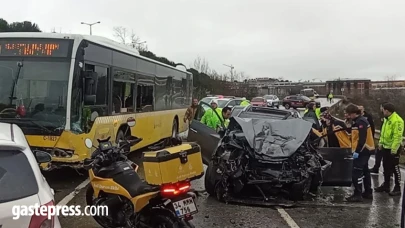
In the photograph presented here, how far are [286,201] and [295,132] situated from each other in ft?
3.97

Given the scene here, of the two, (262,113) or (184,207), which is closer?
(184,207)

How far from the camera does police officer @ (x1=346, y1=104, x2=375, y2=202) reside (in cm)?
805

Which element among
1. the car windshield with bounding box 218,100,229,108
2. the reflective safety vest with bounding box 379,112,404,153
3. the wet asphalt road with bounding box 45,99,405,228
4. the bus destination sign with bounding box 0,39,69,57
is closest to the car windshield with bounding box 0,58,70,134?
the bus destination sign with bounding box 0,39,69,57

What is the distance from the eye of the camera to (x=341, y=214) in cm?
Result: 711

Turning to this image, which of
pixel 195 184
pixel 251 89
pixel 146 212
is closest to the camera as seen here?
pixel 146 212

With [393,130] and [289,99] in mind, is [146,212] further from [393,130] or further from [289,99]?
[289,99]

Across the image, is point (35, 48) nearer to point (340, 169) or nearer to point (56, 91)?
point (56, 91)

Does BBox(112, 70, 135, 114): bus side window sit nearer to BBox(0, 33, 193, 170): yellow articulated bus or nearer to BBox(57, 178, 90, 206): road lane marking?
BBox(0, 33, 193, 170): yellow articulated bus

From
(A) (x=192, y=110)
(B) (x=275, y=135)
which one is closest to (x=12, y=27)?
(A) (x=192, y=110)

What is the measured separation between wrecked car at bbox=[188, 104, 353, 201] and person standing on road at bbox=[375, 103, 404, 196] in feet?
3.62

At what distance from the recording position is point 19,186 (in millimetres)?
3109

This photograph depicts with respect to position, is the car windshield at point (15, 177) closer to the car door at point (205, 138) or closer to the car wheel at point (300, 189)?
the car wheel at point (300, 189)

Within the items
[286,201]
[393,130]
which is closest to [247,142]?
[286,201]

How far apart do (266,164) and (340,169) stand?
1.51 m
